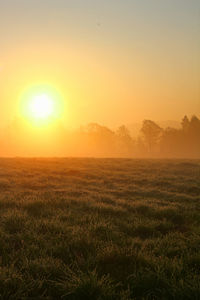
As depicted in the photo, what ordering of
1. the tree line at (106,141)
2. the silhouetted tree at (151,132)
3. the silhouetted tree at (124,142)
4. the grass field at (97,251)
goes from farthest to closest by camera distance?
the silhouetted tree at (124,142)
the silhouetted tree at (151,132)
the tree line at (106,141)
the grass field at (97,251)

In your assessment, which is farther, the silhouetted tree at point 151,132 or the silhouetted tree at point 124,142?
the silhouetted tree at point 124,142

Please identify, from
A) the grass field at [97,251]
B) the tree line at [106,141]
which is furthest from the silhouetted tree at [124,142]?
the grass field at [97,251]

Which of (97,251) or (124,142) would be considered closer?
(97,251)

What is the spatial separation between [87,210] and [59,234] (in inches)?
102

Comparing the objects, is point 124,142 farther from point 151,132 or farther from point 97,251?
point 97,251

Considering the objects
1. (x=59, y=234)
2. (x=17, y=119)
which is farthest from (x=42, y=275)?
(x=17, y=119)

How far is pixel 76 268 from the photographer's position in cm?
421

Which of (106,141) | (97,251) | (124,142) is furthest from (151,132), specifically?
(97,251)

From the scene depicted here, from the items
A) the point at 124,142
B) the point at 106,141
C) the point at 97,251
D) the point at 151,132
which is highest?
the point at 151,132

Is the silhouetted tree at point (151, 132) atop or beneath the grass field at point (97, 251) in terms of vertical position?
atop

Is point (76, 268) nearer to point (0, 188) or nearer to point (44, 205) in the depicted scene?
point (44, 205)

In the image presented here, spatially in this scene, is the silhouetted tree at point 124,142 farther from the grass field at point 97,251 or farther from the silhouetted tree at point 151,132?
the grass field at point 97,251

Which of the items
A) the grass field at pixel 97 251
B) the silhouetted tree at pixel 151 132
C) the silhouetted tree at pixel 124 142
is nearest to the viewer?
the grass field at pixel 97 251

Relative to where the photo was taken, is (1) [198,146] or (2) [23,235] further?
(1) [198,146]
